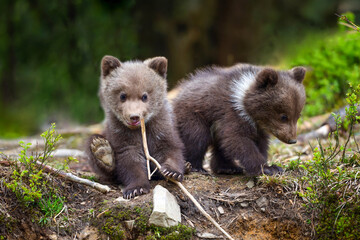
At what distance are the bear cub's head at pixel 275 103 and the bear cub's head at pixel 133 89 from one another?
3.48 ft

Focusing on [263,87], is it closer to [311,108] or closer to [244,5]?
[311,108]

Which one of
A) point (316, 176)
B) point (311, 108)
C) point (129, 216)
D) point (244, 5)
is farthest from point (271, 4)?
point (129, 216)

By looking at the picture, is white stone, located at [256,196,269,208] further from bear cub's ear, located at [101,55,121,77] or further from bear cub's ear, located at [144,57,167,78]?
bear cub's ear, located at [101,55,121,77]

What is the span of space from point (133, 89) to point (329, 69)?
595 centimetres

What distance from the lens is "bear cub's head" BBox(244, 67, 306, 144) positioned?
5.04 metres

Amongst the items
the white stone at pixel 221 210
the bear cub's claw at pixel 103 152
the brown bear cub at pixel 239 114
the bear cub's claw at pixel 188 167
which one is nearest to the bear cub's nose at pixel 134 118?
the bear cub's claw at pixel 103 152

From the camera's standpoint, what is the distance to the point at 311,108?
29.1 feet

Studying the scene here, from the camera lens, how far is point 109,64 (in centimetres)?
516

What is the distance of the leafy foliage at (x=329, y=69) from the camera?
891cm

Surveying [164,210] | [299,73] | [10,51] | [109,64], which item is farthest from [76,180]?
[10,51]

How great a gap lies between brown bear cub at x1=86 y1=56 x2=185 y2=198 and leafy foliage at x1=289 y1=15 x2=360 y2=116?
473 centimetres

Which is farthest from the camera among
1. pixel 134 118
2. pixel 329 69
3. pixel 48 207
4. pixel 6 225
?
pixel 329 69

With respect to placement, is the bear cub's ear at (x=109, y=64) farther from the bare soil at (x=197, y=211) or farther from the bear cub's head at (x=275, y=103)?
the bear cub's head at (x=275, y=103)

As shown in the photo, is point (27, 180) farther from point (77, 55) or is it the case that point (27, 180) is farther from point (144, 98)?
point (77, 55)
